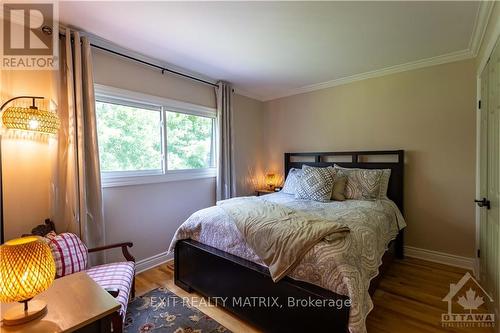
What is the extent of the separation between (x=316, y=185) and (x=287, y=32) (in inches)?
67.2

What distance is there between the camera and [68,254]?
181cm

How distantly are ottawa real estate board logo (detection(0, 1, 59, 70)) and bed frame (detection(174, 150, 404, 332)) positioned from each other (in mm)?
2022

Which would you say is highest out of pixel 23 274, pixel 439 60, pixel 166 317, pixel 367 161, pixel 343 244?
pixel 439 60

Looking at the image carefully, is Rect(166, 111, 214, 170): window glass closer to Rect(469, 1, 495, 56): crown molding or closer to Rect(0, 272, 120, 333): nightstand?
Rect(0, 272, 120, 333): nightstand

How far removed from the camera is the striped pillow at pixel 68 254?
68.7 inches

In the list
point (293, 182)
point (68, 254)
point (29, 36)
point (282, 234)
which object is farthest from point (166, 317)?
point (29, 36)

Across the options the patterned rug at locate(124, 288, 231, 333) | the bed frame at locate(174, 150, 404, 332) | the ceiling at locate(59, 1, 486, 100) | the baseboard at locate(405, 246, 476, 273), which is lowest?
the patterned rug at locate(124, 288, 231, 333)

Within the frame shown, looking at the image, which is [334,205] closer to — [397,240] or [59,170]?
[397,240]

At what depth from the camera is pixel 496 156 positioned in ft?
5.51

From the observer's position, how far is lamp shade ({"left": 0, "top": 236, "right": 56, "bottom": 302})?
869 millimetres

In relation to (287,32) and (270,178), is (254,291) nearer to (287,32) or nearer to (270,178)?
(287,32)

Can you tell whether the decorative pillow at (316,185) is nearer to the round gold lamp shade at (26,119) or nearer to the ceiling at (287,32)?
the ceiling at (287,32)

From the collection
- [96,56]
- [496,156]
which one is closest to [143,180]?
[96,56]

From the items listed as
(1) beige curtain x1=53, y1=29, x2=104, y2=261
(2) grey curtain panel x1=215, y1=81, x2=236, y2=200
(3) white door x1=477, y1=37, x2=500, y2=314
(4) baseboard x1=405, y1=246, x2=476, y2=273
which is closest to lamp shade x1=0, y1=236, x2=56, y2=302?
(1) beige curtain x1=53, y1=29, x2=104, y2=261
